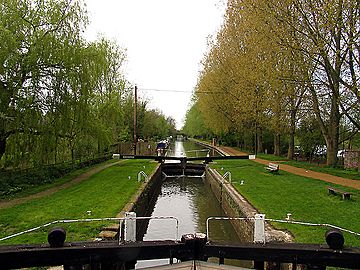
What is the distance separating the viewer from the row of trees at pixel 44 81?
1367 centimetres

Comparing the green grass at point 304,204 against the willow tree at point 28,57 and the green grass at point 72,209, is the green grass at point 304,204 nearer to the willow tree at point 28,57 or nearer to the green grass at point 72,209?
the green grass at point 72,209

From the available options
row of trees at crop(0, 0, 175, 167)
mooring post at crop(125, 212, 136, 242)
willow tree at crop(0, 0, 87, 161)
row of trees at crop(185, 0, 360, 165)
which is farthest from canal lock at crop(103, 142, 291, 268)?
row of trees at crop(185, 0, 360, 165)

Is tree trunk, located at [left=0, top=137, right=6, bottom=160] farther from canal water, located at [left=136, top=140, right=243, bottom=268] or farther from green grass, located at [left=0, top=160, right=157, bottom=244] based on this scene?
canal water, located at [left=136, top=140, right=243, bottom=268]

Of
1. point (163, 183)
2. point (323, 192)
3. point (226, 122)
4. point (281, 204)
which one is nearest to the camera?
point (281, 204)

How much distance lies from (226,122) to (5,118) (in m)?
26.7

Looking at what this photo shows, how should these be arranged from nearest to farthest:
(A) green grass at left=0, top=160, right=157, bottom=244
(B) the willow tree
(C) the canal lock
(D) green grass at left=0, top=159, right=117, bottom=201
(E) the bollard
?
(E) the bollard
(A) green grass at left=0, top=160, right=157, bottom=244
(C) the canal lock
(D) green grass at left=0, top=159, right=117, bottom=201
(B) the willow tree

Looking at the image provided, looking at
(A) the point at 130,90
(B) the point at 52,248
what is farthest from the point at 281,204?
(A) the point at 130,90

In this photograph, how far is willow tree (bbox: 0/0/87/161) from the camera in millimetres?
13508

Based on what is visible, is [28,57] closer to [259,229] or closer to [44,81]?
[44,81]

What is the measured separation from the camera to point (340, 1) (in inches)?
547

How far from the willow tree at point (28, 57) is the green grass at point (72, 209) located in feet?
11.6

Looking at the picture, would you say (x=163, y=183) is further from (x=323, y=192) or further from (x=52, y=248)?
(x=52, y=248)

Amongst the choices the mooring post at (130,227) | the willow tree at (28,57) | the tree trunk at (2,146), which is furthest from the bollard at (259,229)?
the tree trunk at (2,146)

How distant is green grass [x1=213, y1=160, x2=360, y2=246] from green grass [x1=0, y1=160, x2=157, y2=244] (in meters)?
4.48
